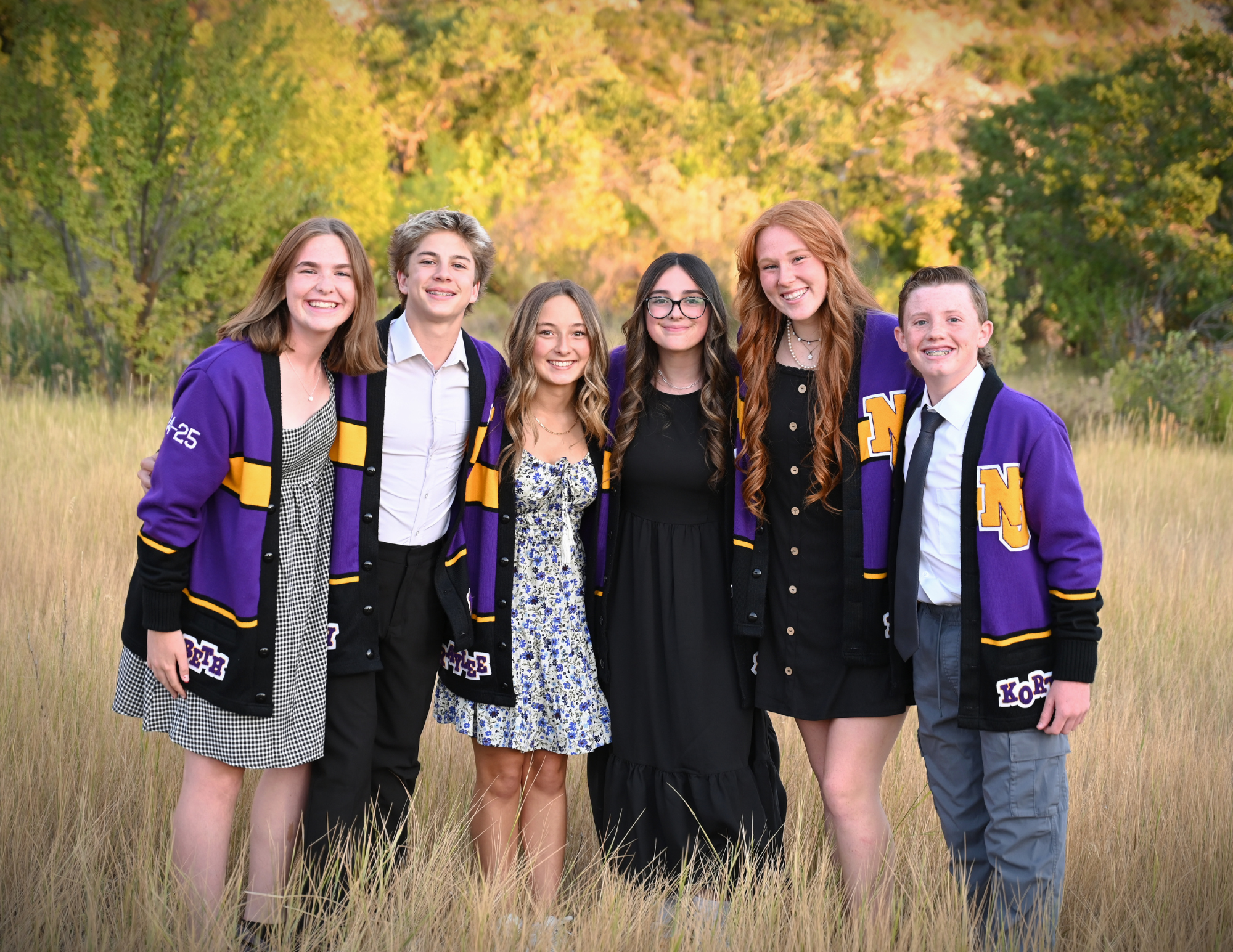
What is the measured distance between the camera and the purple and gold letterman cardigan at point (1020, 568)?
2496 millimetres

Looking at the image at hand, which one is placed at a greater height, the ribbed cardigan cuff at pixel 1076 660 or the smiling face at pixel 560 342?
the smiling face at pixel 560 342

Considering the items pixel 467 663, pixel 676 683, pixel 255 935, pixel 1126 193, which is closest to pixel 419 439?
pixel 467 663

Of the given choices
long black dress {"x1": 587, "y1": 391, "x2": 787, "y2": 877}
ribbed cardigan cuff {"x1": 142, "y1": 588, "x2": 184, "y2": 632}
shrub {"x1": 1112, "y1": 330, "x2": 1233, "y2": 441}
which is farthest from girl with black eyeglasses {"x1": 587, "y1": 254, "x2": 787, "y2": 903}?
shrub {"x1": 1112, "y1": 330, "x2": 1233, "y2": 441}

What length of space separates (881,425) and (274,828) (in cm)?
227

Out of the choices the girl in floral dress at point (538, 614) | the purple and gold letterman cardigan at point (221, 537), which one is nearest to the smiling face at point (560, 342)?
the girl in floral dress at point (538, 614)

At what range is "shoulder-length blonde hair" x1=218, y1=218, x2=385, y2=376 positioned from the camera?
9.20 ft

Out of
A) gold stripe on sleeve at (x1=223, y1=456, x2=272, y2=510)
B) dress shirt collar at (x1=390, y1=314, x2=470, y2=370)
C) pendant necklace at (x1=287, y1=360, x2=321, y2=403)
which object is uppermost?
dress shirt collar at (x1=390, y1=314, x2=470, y2=370)

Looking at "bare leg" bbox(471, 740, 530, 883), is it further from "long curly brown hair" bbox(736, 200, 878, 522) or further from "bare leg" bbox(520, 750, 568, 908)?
"long curly brown hair" bbox(736, 200, 878, 522)

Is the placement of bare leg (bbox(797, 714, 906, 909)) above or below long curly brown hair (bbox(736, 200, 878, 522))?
below

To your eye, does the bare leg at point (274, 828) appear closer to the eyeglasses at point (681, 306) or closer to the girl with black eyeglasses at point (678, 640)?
the girl with black eyeglasses at point (678, 640)

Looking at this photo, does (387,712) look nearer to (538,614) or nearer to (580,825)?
(538,614)

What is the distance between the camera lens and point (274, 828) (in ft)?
9.68

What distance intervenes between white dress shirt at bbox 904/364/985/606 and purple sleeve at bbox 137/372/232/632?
1981 mm

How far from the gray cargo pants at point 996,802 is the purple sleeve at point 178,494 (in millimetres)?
2048
